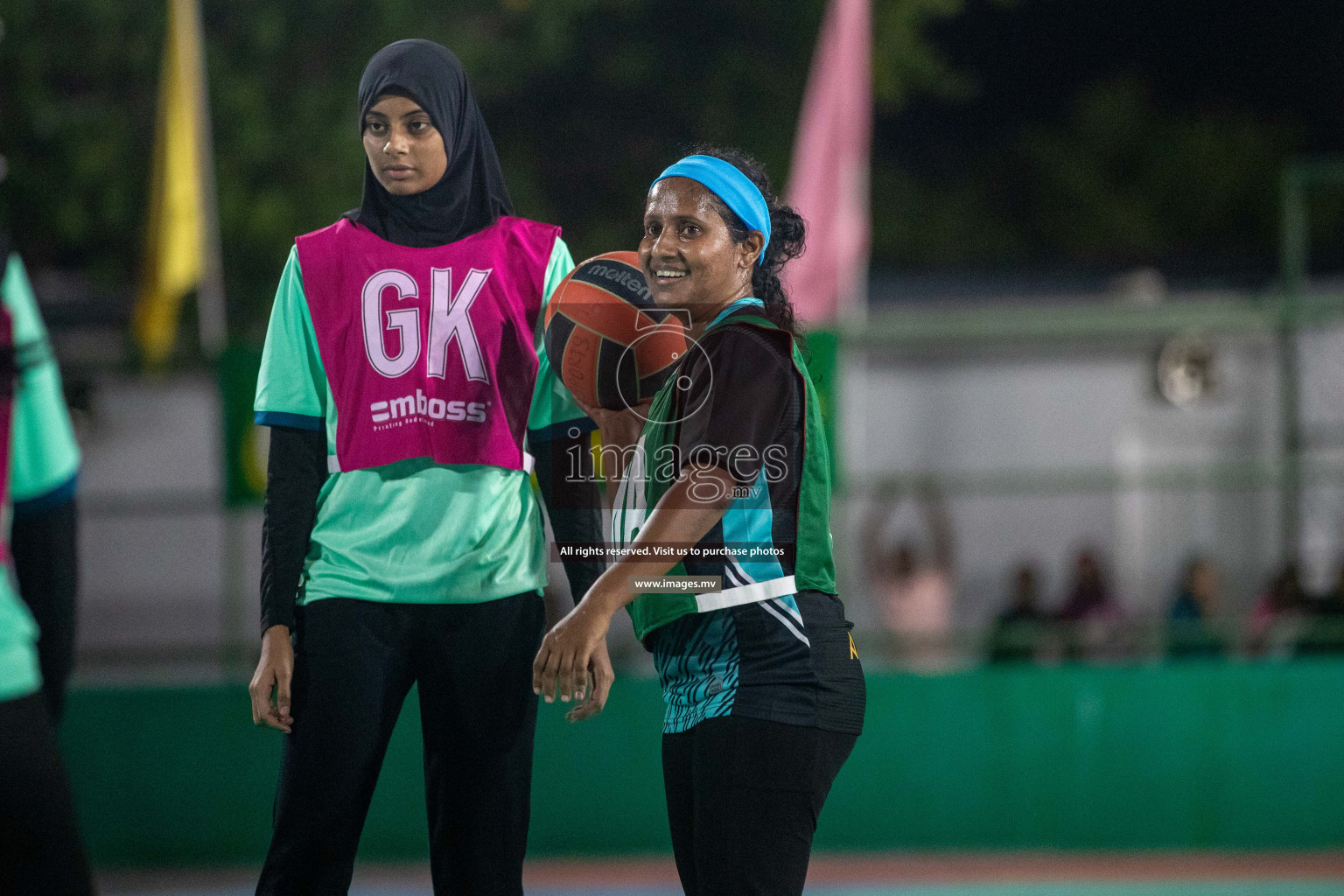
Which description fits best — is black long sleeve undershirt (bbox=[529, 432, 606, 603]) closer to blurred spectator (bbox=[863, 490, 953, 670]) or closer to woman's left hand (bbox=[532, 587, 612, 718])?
woman's left hand (bbox=[532, 587, 612, 718])

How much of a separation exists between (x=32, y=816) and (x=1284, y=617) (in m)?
7.88

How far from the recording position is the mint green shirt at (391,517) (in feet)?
9.75

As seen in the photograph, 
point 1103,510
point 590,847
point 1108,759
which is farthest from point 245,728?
point 1103,510

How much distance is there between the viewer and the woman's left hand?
2689 mm

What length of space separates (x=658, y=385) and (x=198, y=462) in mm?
9566

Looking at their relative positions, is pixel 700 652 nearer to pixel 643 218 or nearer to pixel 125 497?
pixel 643 218

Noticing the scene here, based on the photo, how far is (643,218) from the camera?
9.84 feet

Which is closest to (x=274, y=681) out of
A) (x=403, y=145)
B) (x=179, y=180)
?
(x=403, y=145)

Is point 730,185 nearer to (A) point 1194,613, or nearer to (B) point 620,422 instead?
(B) point 620,422

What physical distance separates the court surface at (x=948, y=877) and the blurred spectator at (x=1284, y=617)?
1.14 metres

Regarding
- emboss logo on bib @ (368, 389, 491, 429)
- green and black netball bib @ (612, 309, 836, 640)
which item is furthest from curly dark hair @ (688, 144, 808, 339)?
emboss logo on bib @ (368, 389, 491, 429)

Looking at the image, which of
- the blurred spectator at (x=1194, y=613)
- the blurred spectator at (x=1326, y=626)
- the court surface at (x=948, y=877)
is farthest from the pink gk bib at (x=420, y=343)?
the blurred spectator at (x=1326, y=626)

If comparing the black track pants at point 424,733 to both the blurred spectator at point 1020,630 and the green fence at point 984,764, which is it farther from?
the blurred spectator at point 1020,630

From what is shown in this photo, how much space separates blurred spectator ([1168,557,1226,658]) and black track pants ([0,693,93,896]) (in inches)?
298
